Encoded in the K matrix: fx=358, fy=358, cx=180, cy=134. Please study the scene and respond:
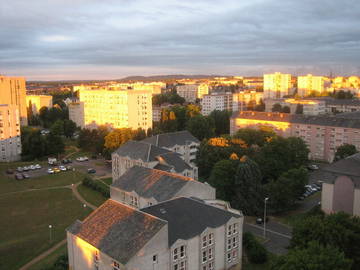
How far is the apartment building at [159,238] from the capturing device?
2259 centimetres

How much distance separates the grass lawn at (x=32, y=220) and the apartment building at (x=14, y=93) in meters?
62.3

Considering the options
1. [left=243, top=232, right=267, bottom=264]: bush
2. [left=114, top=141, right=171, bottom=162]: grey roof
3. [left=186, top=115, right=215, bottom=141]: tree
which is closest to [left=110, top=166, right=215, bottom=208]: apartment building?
[left=243, top=232, right=267, bottom=264]: bush

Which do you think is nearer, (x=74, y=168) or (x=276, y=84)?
(x=74, y=168)

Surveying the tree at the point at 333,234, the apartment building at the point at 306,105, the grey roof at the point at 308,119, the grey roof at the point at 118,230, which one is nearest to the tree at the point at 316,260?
the tree at the point at 333,234

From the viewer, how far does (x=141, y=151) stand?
48938 mm

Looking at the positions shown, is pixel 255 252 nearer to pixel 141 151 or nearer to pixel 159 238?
pixel 159 238

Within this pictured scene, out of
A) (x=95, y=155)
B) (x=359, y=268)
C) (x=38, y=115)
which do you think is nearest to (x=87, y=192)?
(x=95, y=155)

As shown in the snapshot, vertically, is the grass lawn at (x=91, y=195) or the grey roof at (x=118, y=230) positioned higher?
the grey roof at (x=118, y=230)

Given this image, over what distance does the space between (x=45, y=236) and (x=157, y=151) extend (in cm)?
1875

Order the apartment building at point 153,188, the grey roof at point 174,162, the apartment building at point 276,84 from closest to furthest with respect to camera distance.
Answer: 1. the apartment building at point 153,188
2. the grey roof at point 174,162
3. the apartment building at point 276,84

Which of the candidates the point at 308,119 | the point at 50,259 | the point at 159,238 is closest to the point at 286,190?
the point at 159,238

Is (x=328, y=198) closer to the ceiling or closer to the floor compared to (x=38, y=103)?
closer to the floor

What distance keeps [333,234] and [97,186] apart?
105ft

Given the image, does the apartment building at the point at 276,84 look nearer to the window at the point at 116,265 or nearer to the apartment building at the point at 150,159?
the apartment building at the point at 150,159
